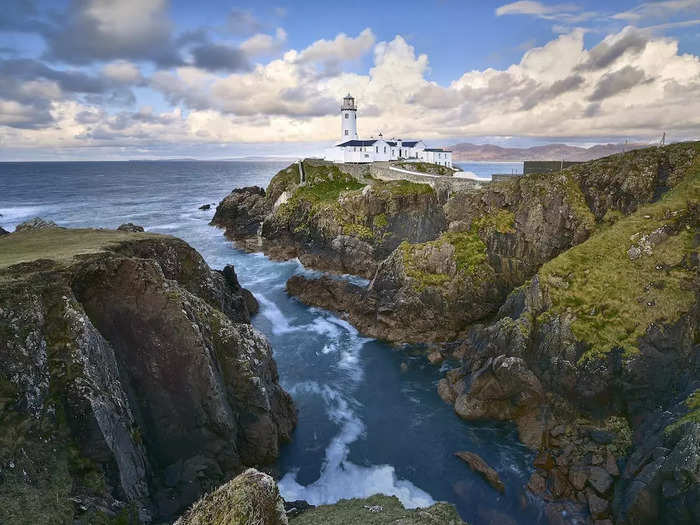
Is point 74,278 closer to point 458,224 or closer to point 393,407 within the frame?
point 393,407

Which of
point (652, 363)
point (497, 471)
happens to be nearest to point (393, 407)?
point (497, 471)

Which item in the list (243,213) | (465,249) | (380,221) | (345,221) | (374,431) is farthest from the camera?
(243,213)

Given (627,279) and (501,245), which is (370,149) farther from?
(627,279)

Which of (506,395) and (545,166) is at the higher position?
(545,166)

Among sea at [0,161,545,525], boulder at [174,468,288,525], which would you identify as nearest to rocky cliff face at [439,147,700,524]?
sea at [0,161,545,525]

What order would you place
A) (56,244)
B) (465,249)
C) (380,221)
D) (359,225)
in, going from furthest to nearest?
(359,225) < (380,221) < (465,249) < (56,244)

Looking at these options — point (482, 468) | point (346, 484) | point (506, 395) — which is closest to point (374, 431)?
point (346, 484)

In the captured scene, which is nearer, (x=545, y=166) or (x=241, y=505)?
(x=241, y=505)

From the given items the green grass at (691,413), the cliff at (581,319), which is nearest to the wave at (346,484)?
the cliff at (581,319)
